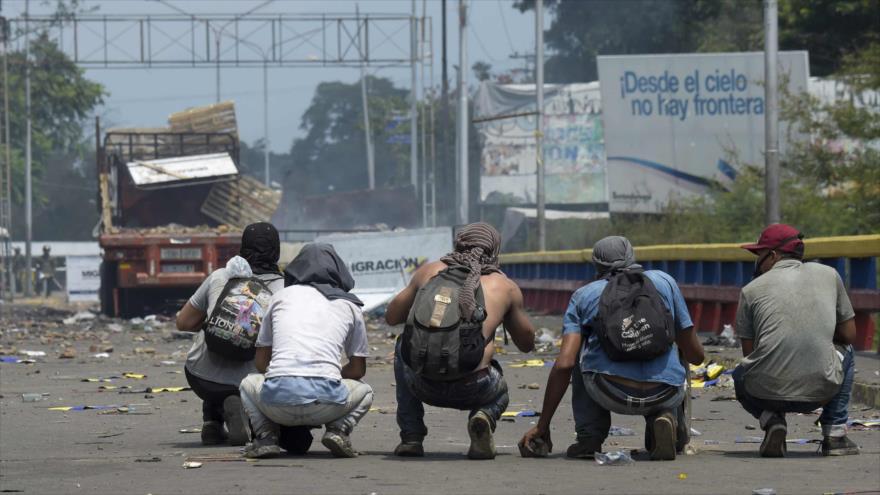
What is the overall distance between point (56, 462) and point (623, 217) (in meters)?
29.1

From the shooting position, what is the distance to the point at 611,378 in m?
7.36

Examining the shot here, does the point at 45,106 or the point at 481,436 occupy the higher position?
the point at 45,106

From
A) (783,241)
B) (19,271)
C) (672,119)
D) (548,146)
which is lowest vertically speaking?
(19,271)

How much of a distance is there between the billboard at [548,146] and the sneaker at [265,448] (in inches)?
2064

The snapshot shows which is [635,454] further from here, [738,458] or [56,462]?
[56,462]

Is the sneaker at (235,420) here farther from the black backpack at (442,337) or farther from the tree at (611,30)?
the tree at (611,30)

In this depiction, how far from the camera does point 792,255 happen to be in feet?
25.7

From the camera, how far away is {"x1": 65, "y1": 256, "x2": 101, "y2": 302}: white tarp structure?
167 feet

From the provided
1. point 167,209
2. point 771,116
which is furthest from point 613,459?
point 167,209

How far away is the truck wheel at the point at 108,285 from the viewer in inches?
1161

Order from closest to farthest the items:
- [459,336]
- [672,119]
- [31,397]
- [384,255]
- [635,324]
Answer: [635,324]
[459,336]
[31,397]
[384,255]
[672,119]

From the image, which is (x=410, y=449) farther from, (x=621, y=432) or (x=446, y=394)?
(x=621, y=432)

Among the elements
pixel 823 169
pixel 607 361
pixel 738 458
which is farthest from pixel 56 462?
pixel 823 169

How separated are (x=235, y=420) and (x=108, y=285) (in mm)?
22184
